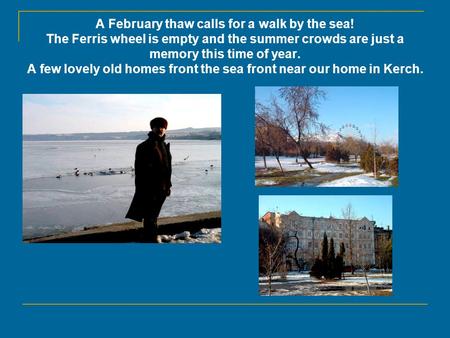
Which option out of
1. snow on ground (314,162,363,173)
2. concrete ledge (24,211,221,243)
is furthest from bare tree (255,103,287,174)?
concrete ledge (24,211,221,243)

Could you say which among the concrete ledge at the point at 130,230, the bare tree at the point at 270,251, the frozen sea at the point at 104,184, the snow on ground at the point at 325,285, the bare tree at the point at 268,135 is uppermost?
the bare tree at the point at 268,135

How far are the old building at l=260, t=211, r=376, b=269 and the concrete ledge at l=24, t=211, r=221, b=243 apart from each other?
40.9 inches

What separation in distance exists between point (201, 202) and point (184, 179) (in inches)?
16.6

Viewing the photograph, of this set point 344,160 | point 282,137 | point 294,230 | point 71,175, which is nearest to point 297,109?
point 282,137

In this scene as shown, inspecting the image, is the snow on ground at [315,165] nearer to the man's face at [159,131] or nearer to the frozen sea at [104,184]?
the frozen sea at [104,184]

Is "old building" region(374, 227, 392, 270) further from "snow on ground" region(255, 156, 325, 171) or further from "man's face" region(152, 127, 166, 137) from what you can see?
"man's face" region(152, 127, 166, 137)

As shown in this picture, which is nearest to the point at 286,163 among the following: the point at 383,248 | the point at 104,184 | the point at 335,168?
the point at 335,168

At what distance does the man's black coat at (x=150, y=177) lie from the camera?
8289 millimetres

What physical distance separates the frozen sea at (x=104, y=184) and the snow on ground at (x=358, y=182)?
5.28 feet

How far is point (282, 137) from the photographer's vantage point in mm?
8438

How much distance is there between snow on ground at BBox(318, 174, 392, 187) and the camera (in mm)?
8062

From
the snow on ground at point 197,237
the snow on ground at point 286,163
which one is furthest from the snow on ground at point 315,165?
the snow on ground at point 197,237

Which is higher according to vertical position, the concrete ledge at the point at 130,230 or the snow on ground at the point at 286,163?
the snow on ground at the point at 286,163

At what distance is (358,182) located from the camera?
320 inches
